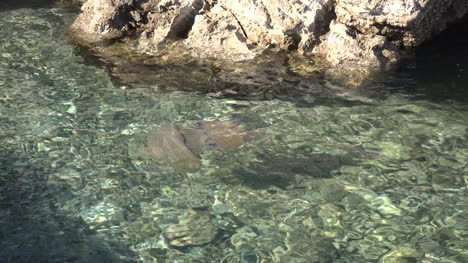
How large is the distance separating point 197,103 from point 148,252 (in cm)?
249

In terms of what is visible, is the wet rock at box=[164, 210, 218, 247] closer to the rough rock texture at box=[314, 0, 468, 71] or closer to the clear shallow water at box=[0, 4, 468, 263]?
the clear shallow water at box=[0, 4, 468, 263]

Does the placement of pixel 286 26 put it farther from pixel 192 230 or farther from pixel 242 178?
pixel 192 230

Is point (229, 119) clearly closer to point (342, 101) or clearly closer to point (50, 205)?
point (342, 101)

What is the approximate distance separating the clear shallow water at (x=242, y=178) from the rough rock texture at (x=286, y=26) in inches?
A: 26.8

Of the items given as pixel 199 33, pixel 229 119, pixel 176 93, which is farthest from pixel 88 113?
pixel 199 33

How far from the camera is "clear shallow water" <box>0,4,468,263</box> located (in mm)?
3934

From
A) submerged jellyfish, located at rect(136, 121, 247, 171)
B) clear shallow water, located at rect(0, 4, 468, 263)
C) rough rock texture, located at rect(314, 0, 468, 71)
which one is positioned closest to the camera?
→ clear shallow water, located at rect(0, 4, 468, 263)

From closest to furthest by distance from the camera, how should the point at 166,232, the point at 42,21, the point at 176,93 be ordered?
the point at 166,232 < the point at 176,93 < the point at 42,21

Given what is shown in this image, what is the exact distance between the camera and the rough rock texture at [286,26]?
6.84 metres

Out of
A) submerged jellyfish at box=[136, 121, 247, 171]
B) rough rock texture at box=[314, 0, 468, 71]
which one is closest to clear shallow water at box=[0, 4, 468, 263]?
submerged jellyfish at box=[136, 121, 247, 171]

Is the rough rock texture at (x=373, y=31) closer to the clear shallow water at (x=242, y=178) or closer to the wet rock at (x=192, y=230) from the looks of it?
the clear shallow water at (x=242, y=178)

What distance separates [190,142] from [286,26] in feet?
8.37

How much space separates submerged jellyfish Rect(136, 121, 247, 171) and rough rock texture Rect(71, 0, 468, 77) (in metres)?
1.86

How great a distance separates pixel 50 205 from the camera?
4.37 m
